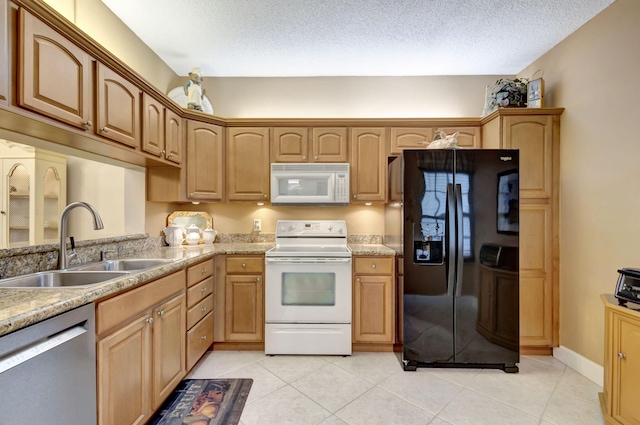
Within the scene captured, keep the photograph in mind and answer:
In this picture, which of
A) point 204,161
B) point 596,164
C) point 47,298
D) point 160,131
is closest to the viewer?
point 47,298

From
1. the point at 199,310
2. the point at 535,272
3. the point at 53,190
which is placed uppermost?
the point at 53,190

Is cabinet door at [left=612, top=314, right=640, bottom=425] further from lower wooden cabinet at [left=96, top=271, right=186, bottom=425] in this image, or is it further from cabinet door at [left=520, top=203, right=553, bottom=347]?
lower wooden cabinet at [left=96, top=271, right=186, bottom=425]

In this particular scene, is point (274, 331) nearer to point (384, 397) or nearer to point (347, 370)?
point (347, 370)

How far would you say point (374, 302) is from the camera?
8.09ft

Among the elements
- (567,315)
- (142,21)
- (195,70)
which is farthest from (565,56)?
(142,21)

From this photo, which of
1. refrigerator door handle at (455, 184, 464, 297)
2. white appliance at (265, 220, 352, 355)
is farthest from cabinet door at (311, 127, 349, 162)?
refrigerator door handle at (455, 184, 464, 297)

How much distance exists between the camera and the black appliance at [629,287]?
1.45m

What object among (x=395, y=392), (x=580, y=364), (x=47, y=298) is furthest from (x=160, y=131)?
(x=580, y=364)

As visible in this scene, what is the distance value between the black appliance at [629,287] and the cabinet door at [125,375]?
2.60 m

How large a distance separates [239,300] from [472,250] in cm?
202

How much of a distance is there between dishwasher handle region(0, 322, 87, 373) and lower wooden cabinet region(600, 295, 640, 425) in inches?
101

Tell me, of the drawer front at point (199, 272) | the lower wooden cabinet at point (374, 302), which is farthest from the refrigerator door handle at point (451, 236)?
the drawer front at point (199, 272)

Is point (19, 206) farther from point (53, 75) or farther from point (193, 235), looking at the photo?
point (193, 235)

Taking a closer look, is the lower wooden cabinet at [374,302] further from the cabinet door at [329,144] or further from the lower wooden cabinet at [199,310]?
the lower wooden cabinet at [199,310]
